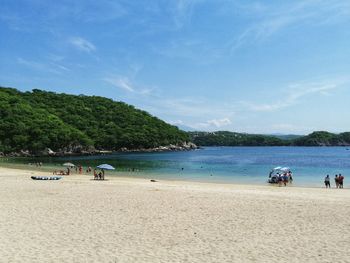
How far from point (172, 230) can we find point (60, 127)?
129m

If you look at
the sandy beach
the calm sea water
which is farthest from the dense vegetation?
the sandy beach

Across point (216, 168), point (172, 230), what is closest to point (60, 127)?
point (216, 168)

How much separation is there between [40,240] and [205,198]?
41.1 feet

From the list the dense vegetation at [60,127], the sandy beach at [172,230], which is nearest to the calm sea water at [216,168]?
the sandy beach at [172,230]

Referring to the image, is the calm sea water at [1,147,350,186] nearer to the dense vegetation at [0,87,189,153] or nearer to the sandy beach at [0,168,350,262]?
the sandy beach at [0,168,350,262]

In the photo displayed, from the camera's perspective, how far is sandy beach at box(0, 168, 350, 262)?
1116 cm

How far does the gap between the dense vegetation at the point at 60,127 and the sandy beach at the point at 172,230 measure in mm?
103284

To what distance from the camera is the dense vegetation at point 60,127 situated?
12181cm

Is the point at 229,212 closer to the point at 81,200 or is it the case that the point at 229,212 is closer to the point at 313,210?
the point at 313,210

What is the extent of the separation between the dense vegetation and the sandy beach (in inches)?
4066

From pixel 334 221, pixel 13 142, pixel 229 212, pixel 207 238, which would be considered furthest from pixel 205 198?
pixel 13 142

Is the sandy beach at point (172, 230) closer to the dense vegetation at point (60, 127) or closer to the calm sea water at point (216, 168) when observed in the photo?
the calm sea water at point (216, 168)

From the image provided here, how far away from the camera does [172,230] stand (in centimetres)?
1459

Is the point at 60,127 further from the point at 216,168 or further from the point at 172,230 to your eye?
the point at 172,230
